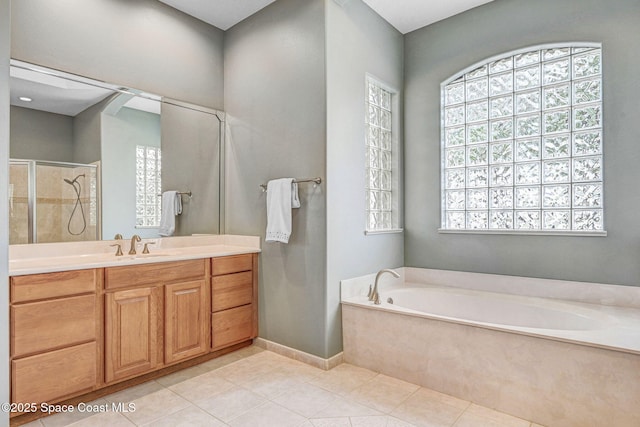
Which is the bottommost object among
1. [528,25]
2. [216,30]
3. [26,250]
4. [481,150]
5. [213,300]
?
[213,300]

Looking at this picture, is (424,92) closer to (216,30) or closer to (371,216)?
(371,216)

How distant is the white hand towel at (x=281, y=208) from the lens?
108 inches

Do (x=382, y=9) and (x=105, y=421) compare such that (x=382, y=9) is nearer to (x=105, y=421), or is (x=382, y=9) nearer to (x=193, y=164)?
(x=193, y=164)

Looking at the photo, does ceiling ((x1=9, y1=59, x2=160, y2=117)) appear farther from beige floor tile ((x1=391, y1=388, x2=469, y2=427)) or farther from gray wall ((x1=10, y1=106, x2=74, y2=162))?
beige floor tile ((x1=391, y1=388, x2=469, y2=427))

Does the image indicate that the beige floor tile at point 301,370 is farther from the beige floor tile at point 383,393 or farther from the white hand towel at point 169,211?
the white hand towel at point 169,211

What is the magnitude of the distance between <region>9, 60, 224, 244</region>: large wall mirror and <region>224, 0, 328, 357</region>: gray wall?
13.2 inches

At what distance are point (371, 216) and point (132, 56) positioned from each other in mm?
2274

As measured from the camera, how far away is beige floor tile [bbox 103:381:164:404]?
86.4 inches

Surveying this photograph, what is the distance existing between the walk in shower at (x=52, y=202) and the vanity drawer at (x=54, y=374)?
787mm

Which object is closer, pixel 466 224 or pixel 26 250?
pixel 26 250

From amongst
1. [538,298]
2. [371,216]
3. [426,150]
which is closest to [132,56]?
[371,216]


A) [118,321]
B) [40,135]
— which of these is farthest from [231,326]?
[40,135]

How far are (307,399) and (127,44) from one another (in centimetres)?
283

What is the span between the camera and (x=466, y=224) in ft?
10.4
